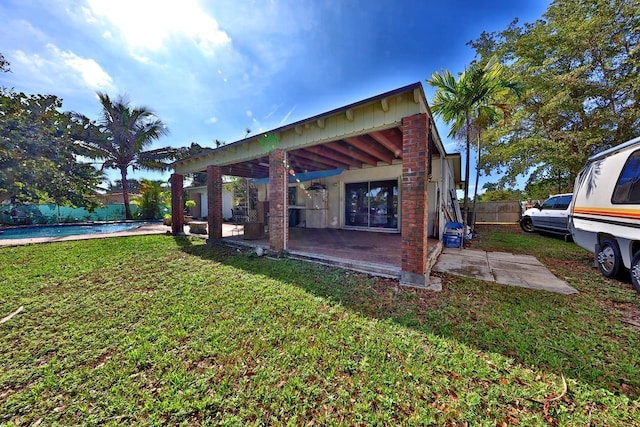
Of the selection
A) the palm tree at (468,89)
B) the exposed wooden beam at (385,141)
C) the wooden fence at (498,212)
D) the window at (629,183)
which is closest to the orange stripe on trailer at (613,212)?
the window at (629,183)

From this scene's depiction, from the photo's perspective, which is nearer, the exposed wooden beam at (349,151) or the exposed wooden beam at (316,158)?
the exposed wooden beam at (349,151)

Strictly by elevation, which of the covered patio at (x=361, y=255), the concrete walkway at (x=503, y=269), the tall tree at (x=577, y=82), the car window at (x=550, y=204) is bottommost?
the concrete walkway at (x=503, y=269)

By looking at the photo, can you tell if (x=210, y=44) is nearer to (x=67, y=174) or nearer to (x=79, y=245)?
(x=79, y=245)

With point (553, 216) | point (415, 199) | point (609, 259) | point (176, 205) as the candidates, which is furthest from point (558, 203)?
point (176, 205)

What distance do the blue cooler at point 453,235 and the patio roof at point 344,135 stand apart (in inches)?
108

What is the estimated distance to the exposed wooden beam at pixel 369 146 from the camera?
17.5 feet

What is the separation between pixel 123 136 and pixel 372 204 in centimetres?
1776

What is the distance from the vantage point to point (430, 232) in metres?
8.22

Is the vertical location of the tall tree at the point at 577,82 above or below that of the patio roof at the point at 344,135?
above

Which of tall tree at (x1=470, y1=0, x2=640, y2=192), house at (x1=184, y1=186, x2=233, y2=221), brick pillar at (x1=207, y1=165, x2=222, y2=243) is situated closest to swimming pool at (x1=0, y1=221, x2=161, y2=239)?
house at (x1=184, y1=186, x2=233, y2=221)

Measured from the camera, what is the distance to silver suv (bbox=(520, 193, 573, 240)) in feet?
27.3

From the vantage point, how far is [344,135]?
4488 mm

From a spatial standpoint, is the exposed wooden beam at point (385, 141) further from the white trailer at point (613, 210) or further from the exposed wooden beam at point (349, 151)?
the white trailer at point (613, 210)

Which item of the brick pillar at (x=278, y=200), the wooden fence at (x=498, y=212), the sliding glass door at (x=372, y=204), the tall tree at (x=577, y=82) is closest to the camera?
the brick pillar at (x=278, y=200)
